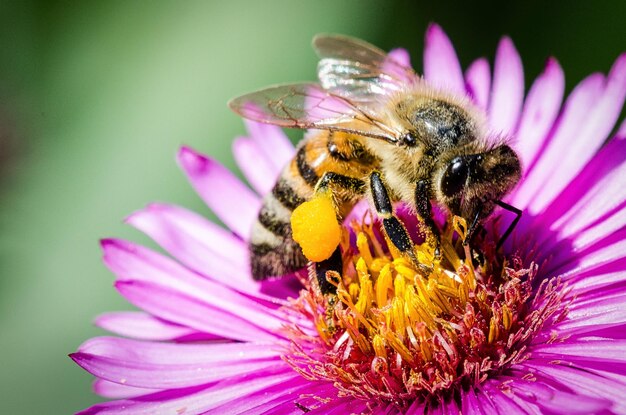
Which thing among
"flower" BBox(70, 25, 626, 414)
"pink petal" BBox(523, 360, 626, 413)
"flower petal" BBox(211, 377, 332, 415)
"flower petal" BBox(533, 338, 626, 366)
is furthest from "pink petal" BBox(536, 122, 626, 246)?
"flower petal" BBox(211, 377, 332, 415)

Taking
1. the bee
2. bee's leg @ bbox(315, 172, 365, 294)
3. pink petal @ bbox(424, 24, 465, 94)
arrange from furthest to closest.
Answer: pink petal @ bbox(424, 24, 465, 94), bee's leg @ bbox(315, 172, 365, 294), the bee

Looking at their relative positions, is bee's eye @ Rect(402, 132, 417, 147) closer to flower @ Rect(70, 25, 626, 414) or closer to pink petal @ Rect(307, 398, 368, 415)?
flower @ Rect(70, 25, 626, 414)

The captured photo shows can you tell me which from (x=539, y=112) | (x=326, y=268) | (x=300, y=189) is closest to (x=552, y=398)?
(x=326, y=268)

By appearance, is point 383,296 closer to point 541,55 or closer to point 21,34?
point 541,55

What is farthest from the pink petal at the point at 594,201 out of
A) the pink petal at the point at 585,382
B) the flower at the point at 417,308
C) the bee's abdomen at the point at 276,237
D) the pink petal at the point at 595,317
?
the bee's abdomen at the point at 276,237

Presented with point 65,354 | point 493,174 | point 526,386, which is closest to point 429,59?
point 493,174

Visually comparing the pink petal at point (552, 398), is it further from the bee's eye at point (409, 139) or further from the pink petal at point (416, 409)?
the bee's eye at point (409, 139)
